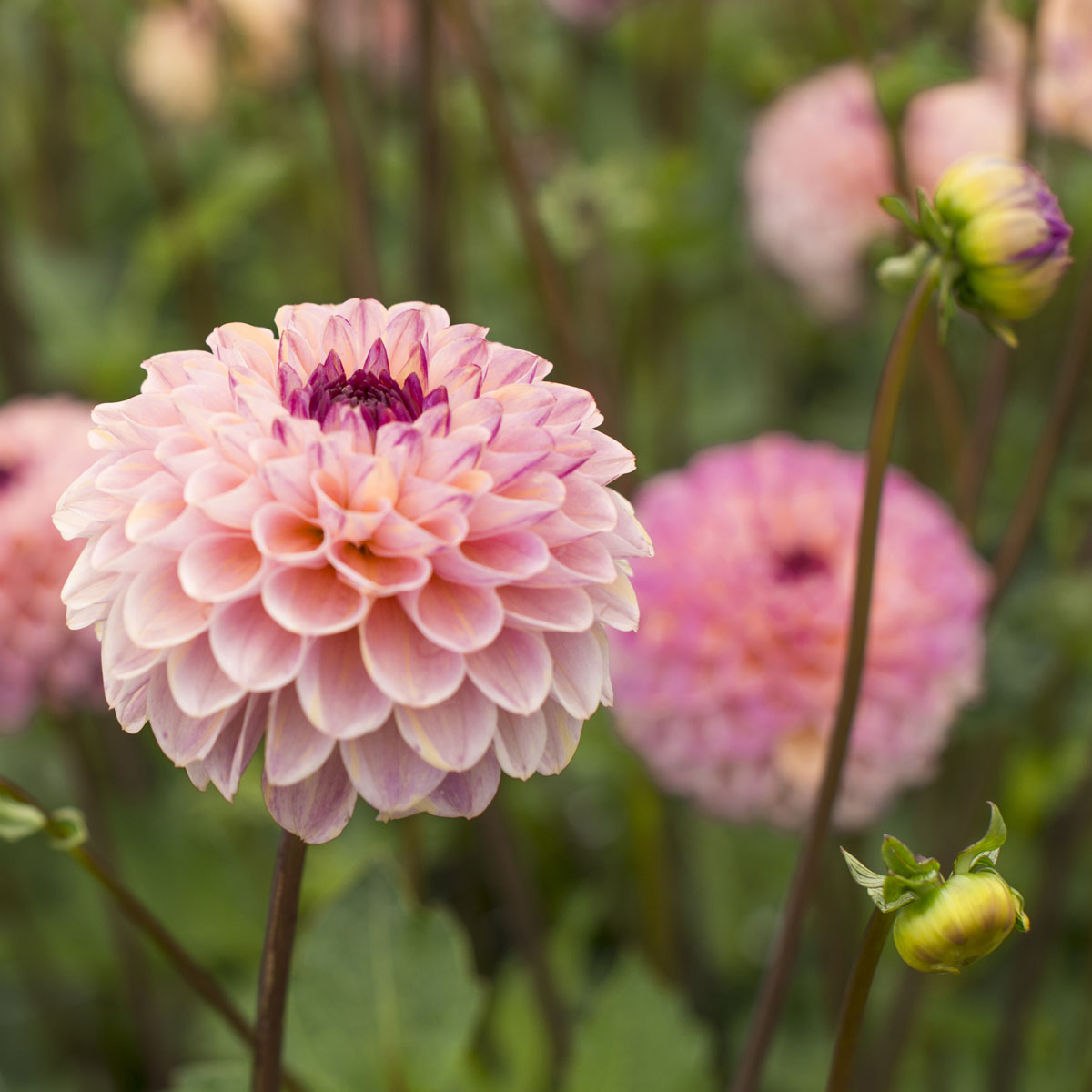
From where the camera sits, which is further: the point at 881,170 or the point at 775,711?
the point at 881,170

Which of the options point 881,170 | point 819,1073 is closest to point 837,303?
point 881,170

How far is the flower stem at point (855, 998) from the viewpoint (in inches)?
17.7

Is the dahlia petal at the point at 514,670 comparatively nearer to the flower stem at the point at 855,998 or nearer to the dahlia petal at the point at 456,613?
the dahlia petal at the point at 456,613

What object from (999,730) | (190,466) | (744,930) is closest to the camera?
(190,466)

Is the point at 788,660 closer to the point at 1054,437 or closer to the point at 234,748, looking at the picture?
the point at 1054,437

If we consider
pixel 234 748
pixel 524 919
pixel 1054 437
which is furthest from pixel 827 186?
pixel 234 748

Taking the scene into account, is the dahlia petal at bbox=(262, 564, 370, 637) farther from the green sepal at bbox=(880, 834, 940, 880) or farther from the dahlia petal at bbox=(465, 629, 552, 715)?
the green sepal at bbox=(880, 834, 940, 880)

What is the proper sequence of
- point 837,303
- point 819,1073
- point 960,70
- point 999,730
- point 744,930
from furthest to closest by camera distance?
point 837,303
point 744,930
point 819,1073
point 999,730
point 960,70

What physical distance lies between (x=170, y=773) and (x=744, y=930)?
26.6 inches

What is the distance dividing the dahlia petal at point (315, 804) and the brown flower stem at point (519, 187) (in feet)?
1.92

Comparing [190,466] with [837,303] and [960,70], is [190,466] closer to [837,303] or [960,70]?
[960,70]

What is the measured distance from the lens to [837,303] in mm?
1455

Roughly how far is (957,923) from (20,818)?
0.37m

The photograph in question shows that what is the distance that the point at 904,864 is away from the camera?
446 millimetres
